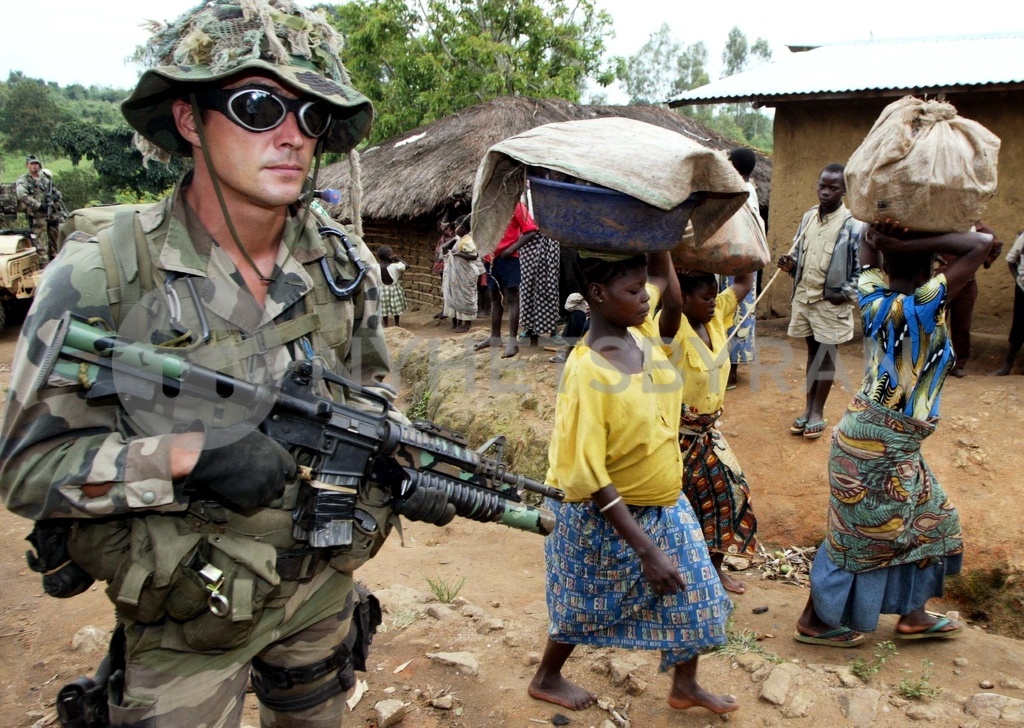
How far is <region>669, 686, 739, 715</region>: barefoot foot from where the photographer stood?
276 cm

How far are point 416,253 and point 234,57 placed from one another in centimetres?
1189

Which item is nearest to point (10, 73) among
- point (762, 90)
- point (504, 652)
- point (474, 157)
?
point (474, 157)

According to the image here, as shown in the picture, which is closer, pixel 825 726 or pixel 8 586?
pixel 825 726

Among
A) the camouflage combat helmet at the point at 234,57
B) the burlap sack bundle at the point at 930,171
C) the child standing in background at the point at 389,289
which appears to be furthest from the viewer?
the child standing in background at the point at 389,289

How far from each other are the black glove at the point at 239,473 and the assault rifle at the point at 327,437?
14 centimetres

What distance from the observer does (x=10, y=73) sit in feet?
174

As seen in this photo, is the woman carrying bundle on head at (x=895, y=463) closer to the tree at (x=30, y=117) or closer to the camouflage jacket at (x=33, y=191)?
the camouflage jacket at (x=33, y=191)

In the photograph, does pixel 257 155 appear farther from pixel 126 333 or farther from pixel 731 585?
pixel 731 585

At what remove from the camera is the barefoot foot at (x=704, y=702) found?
9.05 feet

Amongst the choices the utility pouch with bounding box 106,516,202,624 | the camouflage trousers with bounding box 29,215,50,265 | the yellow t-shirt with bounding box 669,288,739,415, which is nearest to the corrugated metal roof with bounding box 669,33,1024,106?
the yellow t-shirt with bounding box 669,288,739,415

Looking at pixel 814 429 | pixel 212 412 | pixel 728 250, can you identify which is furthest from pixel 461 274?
pixel 212 412

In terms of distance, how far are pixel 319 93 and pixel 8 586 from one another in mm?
3755

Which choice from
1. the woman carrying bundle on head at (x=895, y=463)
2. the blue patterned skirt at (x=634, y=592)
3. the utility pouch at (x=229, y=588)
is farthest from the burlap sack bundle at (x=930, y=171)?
the utility pouch at (x=229, y=588)

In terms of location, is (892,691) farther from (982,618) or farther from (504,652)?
(982,618)
